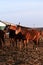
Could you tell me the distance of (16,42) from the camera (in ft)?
58.7

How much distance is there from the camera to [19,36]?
17.9 metres

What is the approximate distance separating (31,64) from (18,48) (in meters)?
5.40

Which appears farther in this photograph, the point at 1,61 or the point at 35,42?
the point at 35,42

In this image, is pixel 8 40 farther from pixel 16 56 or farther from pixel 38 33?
pixel 16 56

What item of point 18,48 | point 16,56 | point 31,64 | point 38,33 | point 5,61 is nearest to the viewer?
point 31,64

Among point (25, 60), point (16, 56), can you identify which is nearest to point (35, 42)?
point (16, 56)

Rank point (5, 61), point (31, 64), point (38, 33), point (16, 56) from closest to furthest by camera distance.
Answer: point (31, 64), point (5, 61), point (16, 56), point (38, 33)

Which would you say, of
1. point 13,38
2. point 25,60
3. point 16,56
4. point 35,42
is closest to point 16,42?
point 13,38

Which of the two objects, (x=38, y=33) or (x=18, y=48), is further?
(x=38, y=33)

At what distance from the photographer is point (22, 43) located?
17828 mm

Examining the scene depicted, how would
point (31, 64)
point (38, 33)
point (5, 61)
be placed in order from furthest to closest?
point (38, 33)
point (5, 61)
point (31, 64)

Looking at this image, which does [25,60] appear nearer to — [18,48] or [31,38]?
[18,48]

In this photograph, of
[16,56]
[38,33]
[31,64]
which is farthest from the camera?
[38,33]

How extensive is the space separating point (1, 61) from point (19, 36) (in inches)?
214
